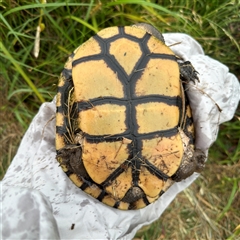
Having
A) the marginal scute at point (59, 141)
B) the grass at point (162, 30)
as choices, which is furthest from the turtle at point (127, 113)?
the grass at point (162, 30)

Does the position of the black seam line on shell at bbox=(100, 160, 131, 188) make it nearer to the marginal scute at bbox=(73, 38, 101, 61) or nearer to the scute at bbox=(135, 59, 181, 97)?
the scute at bbox=(135, 59, 181, 97)

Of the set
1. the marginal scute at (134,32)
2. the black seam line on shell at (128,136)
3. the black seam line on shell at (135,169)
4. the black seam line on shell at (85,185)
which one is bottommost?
the black seam line on shell at (85,185)

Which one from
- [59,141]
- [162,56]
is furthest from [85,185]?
[162,56]

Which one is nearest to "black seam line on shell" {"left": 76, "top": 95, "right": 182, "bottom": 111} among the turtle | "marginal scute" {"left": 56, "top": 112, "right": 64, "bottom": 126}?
the turtle

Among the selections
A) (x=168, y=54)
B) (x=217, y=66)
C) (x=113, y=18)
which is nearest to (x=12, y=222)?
(x=168, y=54)

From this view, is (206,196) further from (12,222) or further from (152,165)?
(12,222)

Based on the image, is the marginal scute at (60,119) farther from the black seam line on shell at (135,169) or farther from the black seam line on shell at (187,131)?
the black seam line on shell at (187,131)
